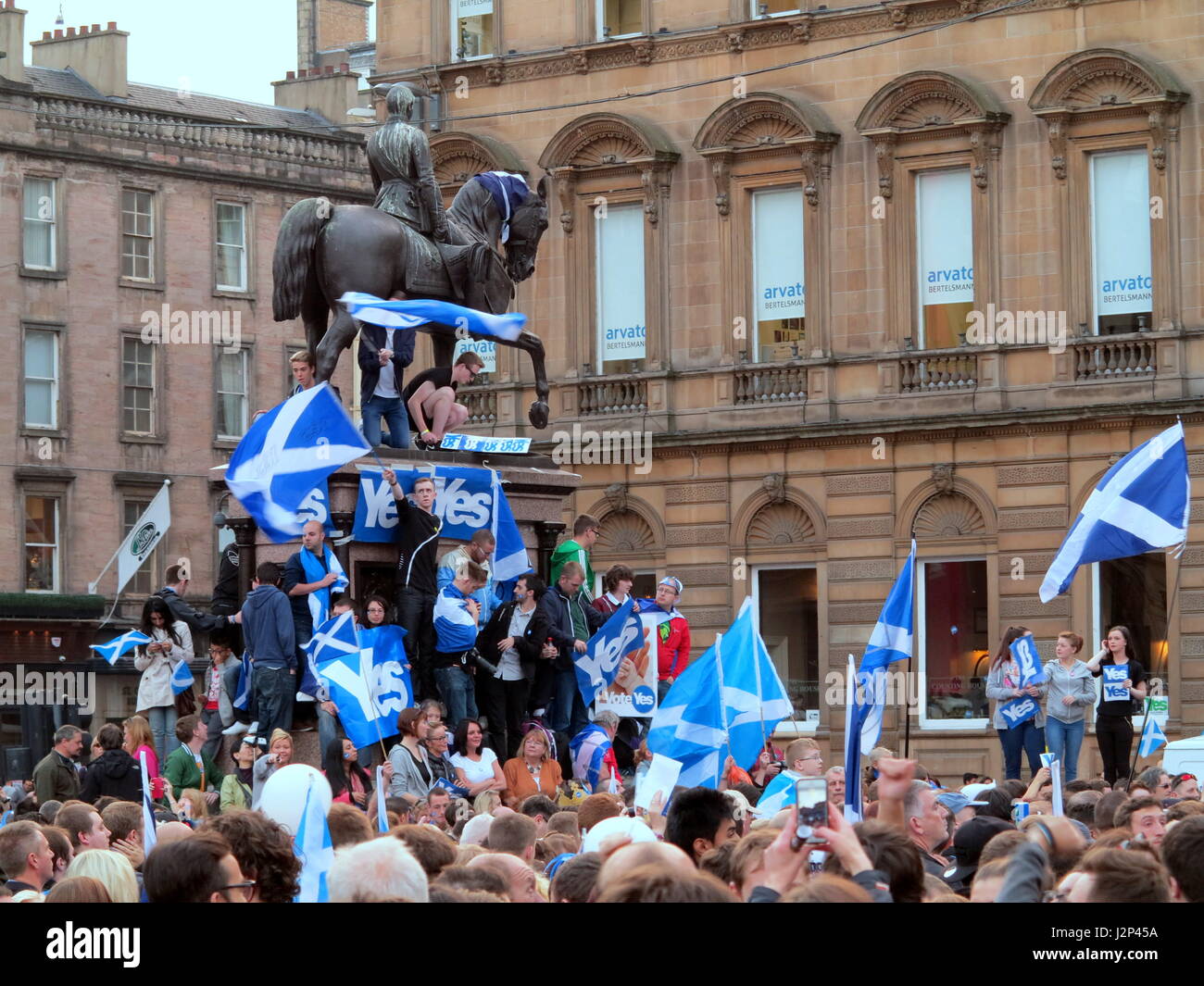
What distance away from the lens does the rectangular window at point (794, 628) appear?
127 ft

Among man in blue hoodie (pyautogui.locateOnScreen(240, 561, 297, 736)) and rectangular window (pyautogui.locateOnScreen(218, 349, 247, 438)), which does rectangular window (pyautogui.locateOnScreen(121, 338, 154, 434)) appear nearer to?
rectangular window (pyautogui.locateOnScreen(218, 349, 247, 438))

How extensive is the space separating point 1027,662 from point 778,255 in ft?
52.9

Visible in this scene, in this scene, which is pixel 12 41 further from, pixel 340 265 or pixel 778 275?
pixel 340 265

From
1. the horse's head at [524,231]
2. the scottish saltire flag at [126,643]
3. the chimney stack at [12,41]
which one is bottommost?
Answer: the scottish saltire flag at [126,643]

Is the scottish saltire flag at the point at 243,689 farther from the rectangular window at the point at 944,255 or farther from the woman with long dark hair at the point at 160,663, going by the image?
the rectangular window at the point at 944,255

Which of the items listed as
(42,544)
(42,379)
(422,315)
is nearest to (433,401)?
(422,315)

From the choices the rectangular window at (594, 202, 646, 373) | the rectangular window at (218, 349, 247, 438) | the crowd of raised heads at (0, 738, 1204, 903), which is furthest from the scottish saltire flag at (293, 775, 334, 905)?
the rectangular window at (218, 349, 247, 438)

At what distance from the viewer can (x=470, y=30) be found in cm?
4234

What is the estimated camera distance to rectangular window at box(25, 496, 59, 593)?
5303 centimetres

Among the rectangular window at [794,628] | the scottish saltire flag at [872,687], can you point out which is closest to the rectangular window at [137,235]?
the rectangular window at [794,628]

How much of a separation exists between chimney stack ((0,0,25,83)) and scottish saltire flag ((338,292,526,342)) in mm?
36745

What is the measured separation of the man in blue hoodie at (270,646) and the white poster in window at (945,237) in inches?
850

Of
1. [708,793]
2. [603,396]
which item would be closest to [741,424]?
[603,396]
